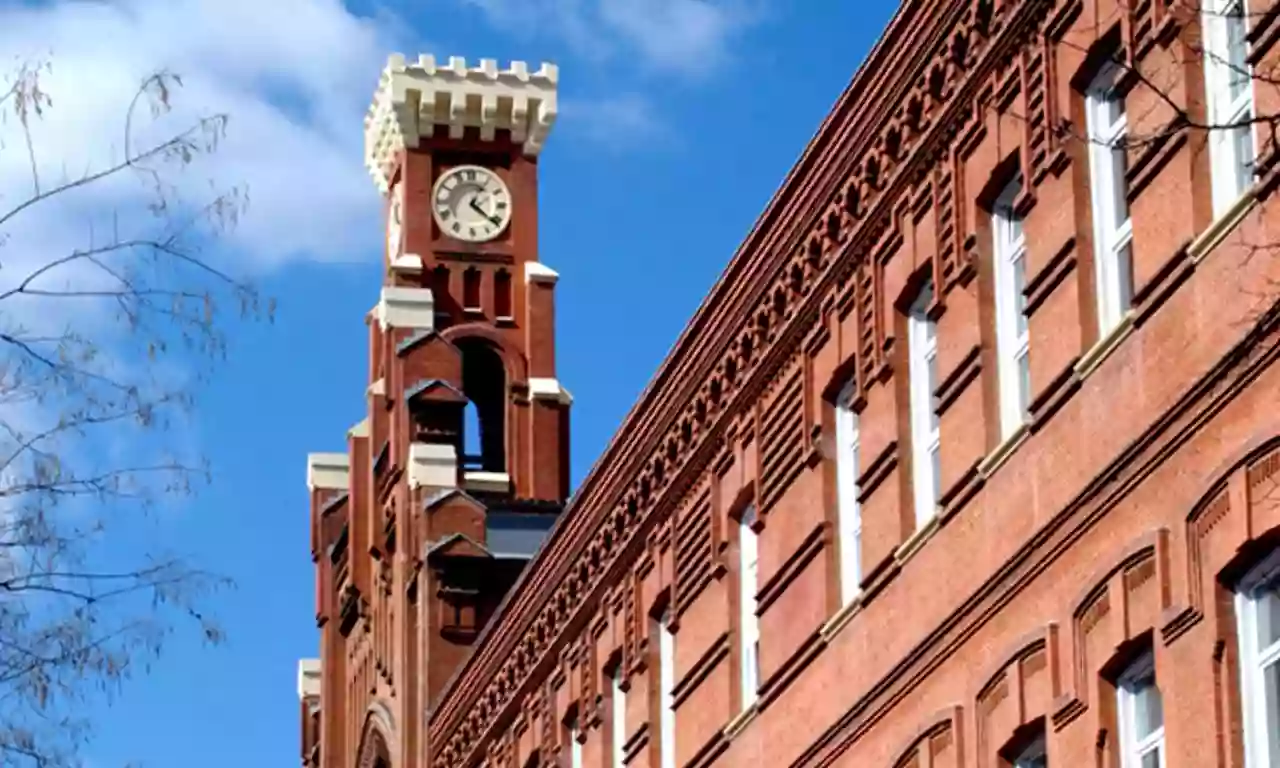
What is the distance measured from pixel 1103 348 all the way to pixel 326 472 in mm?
40443

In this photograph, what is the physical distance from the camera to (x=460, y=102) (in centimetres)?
6253

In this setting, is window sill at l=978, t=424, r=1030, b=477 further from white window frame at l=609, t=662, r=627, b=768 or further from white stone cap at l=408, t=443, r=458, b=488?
white stone cap at l=408, t=443, r=458, b=488

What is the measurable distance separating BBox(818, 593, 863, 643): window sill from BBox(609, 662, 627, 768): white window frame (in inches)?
306

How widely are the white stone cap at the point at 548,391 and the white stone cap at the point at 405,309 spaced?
551 cm

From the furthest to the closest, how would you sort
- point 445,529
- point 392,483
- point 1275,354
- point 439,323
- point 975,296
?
1. point 439,323
2. point 392,483
3. point 445,529
4. point 975,296
5. point 1275,354

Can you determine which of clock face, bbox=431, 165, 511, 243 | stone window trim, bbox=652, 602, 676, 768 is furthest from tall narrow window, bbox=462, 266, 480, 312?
stone window trim, bbox=652, 602, 676, 768

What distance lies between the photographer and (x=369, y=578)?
55.4 meters

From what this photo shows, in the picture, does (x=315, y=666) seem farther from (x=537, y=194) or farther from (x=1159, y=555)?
(x=1159, y=555)

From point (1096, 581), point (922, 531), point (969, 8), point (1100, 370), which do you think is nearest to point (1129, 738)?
point (1096, 581)

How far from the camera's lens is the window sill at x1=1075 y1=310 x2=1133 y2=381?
858 inches

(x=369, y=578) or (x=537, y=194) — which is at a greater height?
(x=537, y=194)

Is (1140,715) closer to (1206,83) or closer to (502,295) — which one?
(1206,83)

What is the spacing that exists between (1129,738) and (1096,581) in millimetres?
1059

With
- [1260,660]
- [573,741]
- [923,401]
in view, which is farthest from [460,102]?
[1260,660]
